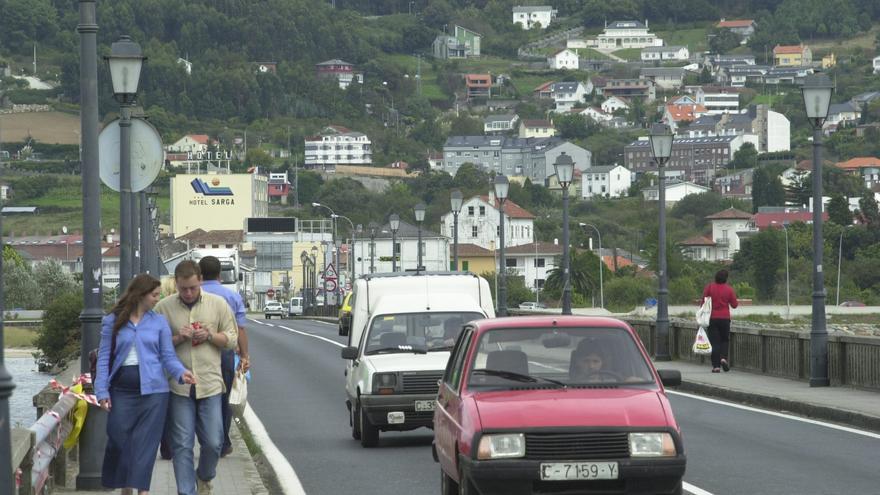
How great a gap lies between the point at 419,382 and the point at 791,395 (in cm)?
708

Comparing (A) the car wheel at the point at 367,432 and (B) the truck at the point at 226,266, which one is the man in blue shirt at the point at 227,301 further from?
(A) the car wheel at the point at 367,432

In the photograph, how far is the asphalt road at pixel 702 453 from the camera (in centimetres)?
1468

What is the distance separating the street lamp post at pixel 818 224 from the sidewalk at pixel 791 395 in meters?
0.36

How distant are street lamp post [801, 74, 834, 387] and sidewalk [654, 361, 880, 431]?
0.36 metres

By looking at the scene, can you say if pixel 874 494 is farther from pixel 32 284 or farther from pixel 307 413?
pixel 32 284

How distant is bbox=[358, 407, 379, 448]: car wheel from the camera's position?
718 inches

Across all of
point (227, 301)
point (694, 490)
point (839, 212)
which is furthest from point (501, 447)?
point (839, 212)

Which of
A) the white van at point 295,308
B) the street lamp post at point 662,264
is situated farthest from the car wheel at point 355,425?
the white van at point 295,308

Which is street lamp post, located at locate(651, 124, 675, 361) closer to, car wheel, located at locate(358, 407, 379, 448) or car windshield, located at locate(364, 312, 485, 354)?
car windshield, located at locate(364, 312, 485, 354)

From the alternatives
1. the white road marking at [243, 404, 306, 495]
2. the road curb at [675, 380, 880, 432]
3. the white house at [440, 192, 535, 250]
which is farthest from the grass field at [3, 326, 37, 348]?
the white house at [440, 192, 535, 250]

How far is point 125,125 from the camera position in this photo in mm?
17016

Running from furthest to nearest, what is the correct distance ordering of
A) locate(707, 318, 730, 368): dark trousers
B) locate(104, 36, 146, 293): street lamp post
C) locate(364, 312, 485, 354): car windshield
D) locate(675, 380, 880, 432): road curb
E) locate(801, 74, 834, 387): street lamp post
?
locate(707, 318, 730, 368): dark trousers → locate(801, 74, 834, 387): street lamp post → locate(675, 380, 880, 432): road curb → locate(364, 312, 485, 354): car windshield → locate(104, 36, 146, 293): street lamp post

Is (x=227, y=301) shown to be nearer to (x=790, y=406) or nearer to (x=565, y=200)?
(x=790, y=406)

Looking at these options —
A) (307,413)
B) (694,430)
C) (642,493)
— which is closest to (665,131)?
(307,413)
